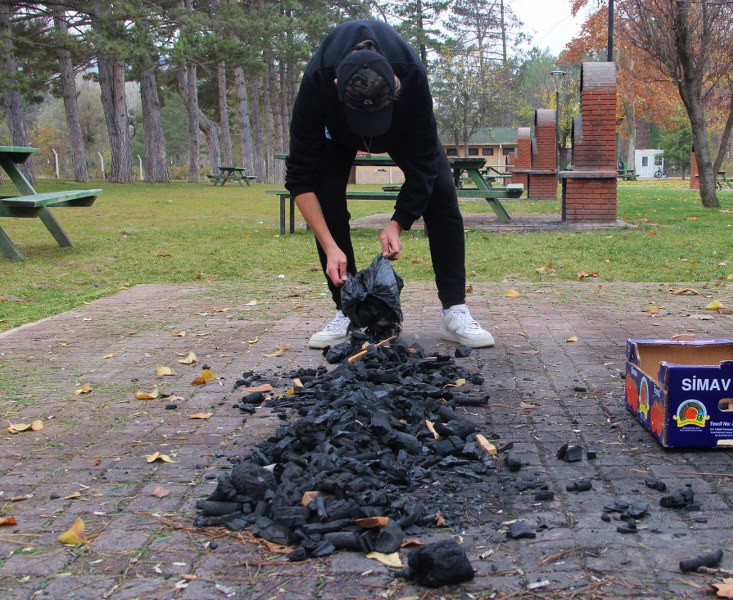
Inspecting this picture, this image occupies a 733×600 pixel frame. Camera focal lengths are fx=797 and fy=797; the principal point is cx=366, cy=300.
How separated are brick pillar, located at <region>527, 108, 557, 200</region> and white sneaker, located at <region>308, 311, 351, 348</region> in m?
16.9

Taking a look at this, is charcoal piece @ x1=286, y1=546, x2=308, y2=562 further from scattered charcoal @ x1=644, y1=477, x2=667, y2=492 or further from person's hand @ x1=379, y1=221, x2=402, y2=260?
person's hand @ x1=379, y1=221, x2=402, y2=260

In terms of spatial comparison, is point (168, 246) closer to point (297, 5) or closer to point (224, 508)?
point (224, 508)

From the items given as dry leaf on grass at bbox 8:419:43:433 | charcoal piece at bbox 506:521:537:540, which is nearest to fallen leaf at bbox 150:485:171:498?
dry leaf on grass at bbox 8:419:43:433

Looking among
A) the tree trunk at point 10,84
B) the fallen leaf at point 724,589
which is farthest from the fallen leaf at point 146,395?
the tree trunk at point 10,84

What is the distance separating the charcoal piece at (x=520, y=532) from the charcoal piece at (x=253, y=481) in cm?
77

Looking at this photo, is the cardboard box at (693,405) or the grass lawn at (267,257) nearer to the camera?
the cardboard box at (693,405)

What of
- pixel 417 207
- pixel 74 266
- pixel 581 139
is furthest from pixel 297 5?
pixel 417 207

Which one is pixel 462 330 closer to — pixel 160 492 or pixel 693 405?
pixel 693 405

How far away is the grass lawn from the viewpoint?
24.5ft

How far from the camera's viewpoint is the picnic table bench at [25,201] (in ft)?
29.3

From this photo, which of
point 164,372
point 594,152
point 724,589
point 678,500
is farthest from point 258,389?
point 594,152

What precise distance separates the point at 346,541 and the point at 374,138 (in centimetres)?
255

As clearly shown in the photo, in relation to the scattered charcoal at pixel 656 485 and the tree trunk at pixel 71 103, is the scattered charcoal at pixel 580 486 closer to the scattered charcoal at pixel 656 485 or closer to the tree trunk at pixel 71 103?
the scattered charcoal at pixel 656 485

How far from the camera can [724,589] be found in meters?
1.94
